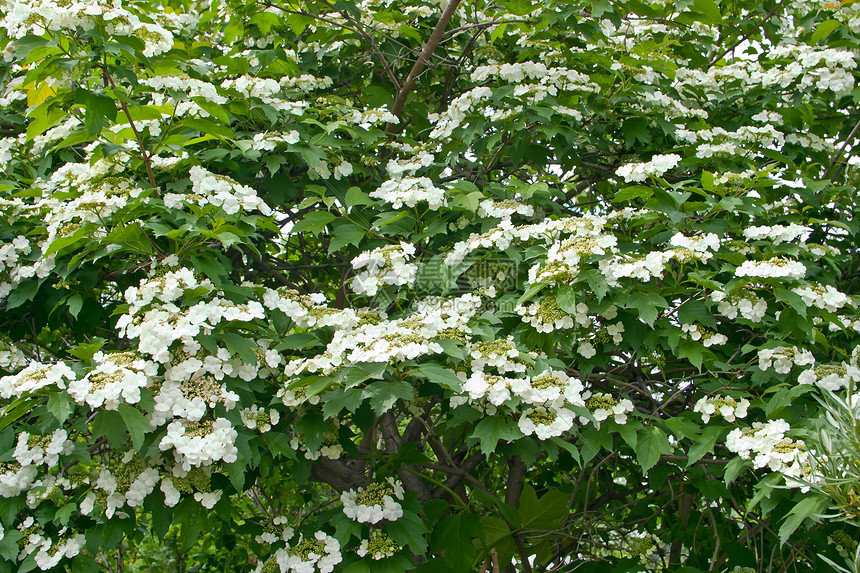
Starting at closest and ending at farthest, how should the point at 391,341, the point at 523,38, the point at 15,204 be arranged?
the point at 391,341 → the point at 15,204 → the point at 523,38

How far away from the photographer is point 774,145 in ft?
10.9

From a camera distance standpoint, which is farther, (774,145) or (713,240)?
(774,145)

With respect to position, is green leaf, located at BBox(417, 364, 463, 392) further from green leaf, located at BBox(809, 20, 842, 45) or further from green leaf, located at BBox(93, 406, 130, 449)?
green leaf, located at BBox(809, 20, 842, 45)

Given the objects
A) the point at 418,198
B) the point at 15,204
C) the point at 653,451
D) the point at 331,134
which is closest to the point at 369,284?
the point at 418,198

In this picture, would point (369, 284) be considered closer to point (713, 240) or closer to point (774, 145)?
point (713, 240)

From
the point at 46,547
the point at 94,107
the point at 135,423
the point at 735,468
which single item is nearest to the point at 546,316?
the point at 735,468

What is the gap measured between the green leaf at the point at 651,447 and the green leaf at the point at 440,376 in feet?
2.04

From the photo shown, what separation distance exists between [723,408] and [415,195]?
4.21ft

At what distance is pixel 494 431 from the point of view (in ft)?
6.42

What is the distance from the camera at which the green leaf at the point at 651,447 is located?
2076mm

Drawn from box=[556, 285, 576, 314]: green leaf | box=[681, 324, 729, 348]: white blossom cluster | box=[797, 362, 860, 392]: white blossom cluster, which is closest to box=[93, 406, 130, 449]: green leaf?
box=[556, 285, 576, 314]: green leaf

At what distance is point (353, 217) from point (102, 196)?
A: 0.92 m

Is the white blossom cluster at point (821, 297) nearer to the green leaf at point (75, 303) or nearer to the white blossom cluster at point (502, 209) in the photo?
the white blossom cluster at point (502, 209)

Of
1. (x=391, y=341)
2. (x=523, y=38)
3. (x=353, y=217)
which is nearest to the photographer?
(x=391, y=341)
